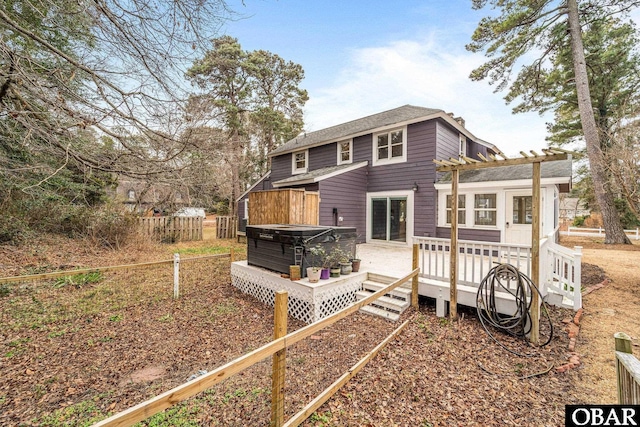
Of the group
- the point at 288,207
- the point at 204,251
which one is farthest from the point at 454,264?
the point at 204,251

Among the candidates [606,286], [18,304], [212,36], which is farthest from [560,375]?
[18,304]

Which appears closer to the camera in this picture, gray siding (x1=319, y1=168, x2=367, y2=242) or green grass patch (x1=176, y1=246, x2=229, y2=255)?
gray siding (x1=319, y1=168, x2=367, y2=242)

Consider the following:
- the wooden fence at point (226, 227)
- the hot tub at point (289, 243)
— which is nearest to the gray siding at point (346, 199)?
the hot tub at point (289, 243)

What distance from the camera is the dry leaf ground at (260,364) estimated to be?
2.58 metres

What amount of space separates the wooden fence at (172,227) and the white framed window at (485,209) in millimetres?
12634

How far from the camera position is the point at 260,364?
138 inches

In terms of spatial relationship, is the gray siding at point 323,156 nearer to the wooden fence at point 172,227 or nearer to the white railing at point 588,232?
the wooden fence at point 172,227

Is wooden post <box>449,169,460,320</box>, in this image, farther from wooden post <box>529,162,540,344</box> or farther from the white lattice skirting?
the white lattice skirting

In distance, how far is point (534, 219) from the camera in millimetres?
3721

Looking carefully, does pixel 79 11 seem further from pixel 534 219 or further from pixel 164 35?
pixel 534 219

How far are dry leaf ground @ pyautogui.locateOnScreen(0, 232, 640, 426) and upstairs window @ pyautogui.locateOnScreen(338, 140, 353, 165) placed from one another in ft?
24.7

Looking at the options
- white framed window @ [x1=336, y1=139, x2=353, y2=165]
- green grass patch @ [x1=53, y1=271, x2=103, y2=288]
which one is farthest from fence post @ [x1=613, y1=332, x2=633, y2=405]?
white framed window @ [x1=336, y1=139, x2=353, y2=165]

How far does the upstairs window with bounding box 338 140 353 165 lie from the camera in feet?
37.3

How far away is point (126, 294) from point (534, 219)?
8.11 meters
